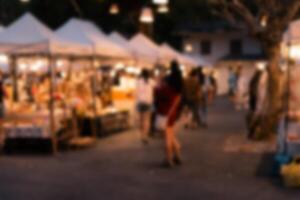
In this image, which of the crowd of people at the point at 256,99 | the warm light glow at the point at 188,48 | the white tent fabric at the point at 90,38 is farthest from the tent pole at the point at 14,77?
the warm light glow at the point at 188,48

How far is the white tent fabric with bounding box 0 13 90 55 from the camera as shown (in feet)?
45.4

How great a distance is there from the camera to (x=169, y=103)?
12.2 metres

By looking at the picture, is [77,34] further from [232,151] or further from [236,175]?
[236,175]

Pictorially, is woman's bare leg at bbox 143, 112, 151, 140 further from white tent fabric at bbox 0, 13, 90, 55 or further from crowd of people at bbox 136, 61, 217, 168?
white tent fabric at bbox 0, 13, 90, 55

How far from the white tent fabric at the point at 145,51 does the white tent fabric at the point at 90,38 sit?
3.64 meters

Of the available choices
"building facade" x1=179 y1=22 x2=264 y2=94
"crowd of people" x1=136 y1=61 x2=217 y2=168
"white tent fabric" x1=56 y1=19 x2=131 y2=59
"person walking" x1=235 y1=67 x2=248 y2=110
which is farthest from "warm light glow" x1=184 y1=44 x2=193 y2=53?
"white tent fabric" x1=56 y1=19 x2=131 y2=59

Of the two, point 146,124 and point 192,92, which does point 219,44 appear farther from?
point 146,124

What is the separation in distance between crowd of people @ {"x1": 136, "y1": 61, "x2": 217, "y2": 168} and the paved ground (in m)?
0.57

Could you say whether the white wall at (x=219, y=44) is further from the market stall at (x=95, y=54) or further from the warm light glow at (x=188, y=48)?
the market stall at (x=95, y=54)

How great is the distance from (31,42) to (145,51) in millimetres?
11072

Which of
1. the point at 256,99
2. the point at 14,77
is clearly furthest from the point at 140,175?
the point at 14,77

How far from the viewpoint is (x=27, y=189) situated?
1000 cm

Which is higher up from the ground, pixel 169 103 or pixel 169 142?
pixel 169 103

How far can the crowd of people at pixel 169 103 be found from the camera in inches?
477
